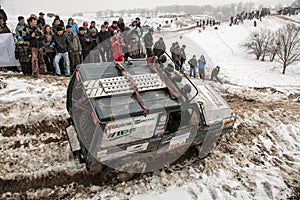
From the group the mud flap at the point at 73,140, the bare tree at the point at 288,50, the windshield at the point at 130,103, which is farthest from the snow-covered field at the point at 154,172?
the bare tree at the point at 288,50

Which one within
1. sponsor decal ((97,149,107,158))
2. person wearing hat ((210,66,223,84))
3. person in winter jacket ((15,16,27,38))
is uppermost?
person in winter jacket ((15,16,27,38))

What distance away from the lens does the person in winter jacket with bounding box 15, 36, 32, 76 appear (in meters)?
7.62

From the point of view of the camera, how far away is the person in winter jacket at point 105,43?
896 cm

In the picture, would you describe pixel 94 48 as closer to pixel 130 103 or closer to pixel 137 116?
pixel 130 103

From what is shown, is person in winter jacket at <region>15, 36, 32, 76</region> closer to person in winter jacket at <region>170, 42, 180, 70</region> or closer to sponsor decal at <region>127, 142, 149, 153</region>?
sponsor decal at <region>127, 142, 149, 153</region>

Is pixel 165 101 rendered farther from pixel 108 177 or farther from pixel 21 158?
pixel 21 158

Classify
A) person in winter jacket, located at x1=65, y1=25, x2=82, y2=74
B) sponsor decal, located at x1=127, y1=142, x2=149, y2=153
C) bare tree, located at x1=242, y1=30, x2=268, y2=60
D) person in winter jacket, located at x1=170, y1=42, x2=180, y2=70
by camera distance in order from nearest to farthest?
sponsor decal, located at x1=127, y1=142, x2=149, y2=153 → person in winter jacket, located at x1=65, y1=25, x2=82, y2=74 → person in winter jacket, located at x1=170, y1=42, x2=180, y2=70 → bare tree, located at x1=242, y1=30, x2=268, y2=60

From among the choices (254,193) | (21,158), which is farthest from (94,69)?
(254,193)

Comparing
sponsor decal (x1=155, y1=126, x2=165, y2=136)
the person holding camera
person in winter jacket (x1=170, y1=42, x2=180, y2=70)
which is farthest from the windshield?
person in winter jacket (x1=170, y1=42, x2=180, y2=70)

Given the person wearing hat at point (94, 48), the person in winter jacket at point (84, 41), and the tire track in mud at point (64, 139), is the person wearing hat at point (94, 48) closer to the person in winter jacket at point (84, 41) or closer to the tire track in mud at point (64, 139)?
the person in winter jacket at point (84, 41)

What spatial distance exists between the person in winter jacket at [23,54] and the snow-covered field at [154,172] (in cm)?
37

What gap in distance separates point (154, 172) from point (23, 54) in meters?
5.76

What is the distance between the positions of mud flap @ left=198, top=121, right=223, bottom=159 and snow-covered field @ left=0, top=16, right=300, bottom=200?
0.17m

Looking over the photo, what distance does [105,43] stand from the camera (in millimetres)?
9047
